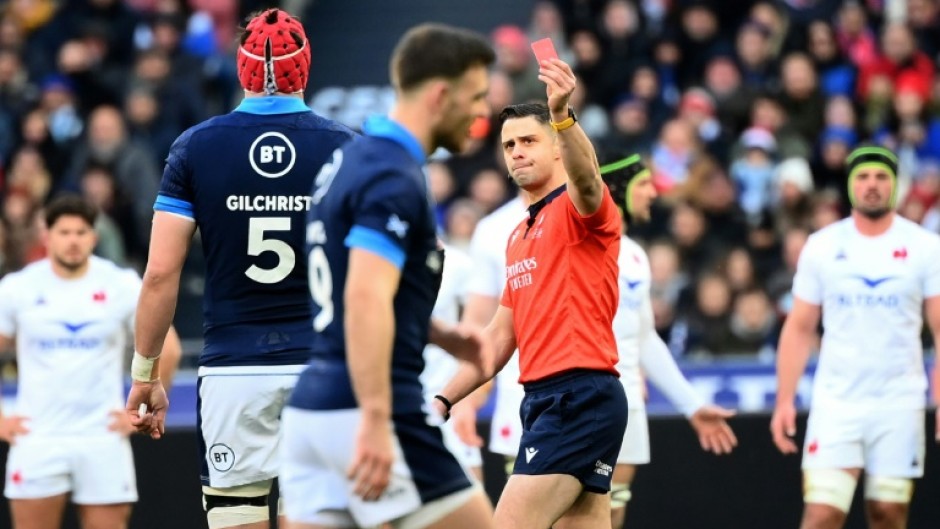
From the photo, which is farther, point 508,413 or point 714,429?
point 508,413

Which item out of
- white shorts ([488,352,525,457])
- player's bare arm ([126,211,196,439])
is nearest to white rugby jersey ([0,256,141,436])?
white shorts ([488,352,525,457])

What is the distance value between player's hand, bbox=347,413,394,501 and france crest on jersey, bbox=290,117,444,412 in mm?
190

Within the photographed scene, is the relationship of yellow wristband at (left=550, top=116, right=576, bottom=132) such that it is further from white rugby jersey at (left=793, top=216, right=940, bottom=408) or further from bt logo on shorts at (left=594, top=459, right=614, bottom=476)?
white rugby jersey at (left=793, top=216, right=940, bottom=408)

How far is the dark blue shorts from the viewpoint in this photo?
282 inches

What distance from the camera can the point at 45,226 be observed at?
33.1ft

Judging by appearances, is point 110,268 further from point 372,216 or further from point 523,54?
point 523,54

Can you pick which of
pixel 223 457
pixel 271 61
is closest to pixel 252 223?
pixel 271 61

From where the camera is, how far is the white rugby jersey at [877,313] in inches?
376

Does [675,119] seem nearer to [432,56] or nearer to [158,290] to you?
[158,290]

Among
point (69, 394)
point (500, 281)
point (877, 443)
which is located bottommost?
point (877, 443)

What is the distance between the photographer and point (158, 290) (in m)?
6.89

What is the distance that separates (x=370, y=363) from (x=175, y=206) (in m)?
2.15

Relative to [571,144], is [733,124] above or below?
above

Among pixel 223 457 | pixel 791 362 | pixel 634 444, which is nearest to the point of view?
pixel 223 457
